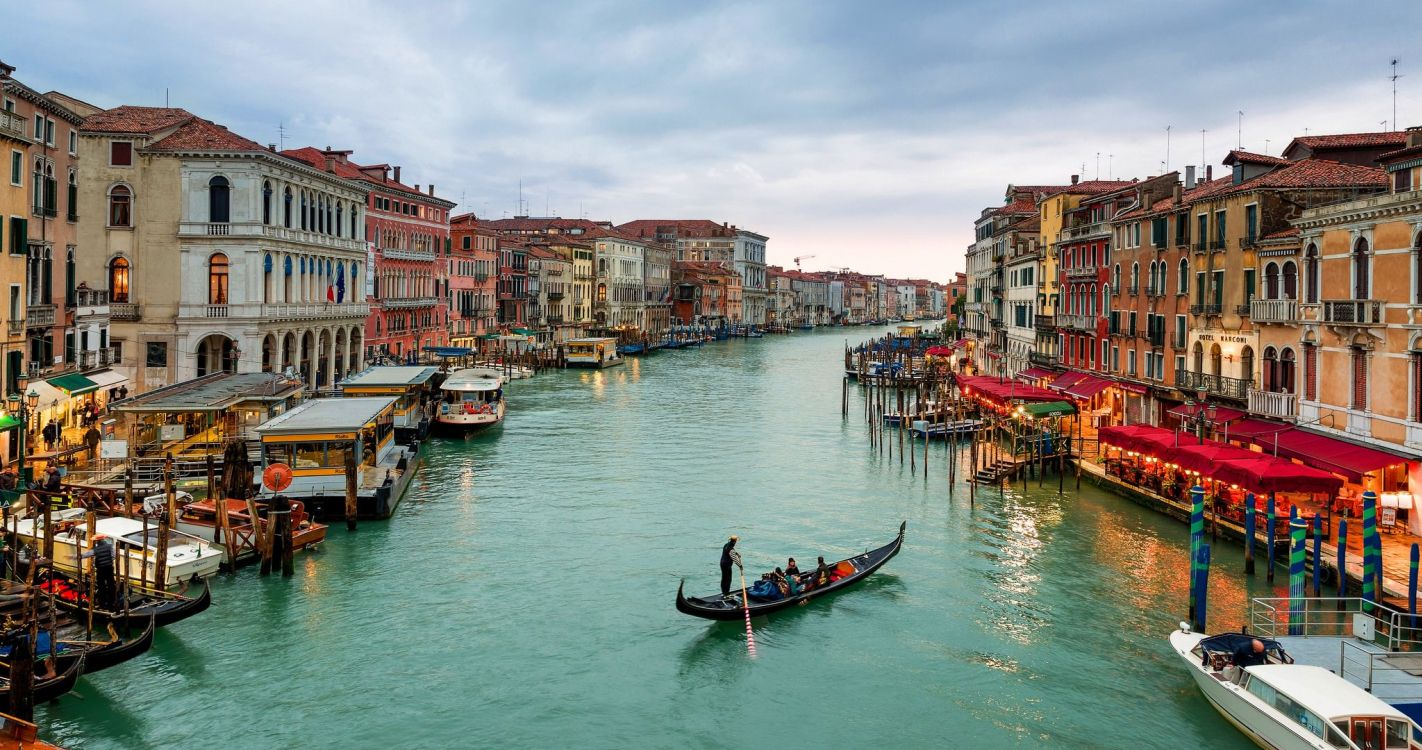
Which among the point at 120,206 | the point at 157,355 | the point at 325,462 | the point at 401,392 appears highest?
the point at 120,206

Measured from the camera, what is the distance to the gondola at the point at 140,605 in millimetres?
13789

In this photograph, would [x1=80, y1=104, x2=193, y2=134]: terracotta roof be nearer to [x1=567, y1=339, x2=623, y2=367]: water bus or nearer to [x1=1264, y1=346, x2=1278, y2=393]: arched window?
[x1=1264, y1=346, x2=1278, y2=393]: arched window

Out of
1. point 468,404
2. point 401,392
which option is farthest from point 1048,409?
point 401,392

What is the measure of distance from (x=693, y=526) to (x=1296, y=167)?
51.5 ft

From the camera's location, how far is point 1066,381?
110ft

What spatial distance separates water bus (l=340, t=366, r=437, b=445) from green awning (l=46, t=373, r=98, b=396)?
7.79m

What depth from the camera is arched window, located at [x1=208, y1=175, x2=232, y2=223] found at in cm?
3117

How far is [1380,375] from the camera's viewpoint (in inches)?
723

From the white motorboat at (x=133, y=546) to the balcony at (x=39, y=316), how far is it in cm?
751

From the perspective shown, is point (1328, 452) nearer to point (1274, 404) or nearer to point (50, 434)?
point (1274, 404)

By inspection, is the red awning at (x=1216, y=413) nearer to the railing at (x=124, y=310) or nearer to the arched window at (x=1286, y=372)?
the arched window at (x=1286, y=372)

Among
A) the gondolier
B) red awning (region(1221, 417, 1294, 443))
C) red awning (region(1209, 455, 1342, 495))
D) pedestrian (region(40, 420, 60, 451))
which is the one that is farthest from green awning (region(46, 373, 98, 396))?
red awning (region(1221, 417, 1294, 443))

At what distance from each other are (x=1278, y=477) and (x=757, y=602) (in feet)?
30.9

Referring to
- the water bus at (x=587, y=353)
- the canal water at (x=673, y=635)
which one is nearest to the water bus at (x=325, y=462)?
the canal water at (x=673, y=635)
